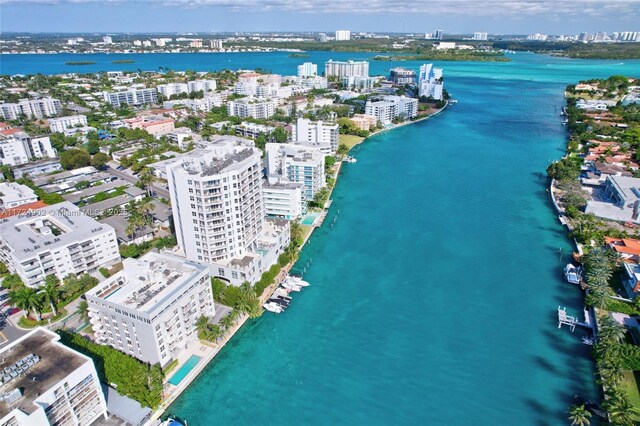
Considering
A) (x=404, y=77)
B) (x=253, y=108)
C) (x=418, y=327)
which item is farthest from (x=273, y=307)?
(x=404, y=77)

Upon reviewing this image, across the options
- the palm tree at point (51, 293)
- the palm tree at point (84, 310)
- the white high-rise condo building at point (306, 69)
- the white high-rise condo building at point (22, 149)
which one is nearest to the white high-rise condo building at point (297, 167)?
the palm tree at point (51, 293)

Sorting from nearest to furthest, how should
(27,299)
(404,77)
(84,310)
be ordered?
(84,310)
(27,299)
(404,77)

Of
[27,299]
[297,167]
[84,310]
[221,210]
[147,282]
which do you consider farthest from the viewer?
[297,167]

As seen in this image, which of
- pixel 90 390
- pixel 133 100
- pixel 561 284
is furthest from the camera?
pixel 133 100

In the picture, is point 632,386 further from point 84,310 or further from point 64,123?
point 64,123

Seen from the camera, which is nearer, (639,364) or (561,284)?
(639,364)

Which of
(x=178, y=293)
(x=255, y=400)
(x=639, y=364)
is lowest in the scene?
Answer: (x=255, y=400)

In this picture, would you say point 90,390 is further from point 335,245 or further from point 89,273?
point 335,245

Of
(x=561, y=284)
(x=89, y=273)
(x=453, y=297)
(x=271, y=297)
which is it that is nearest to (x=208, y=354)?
(x=271, y=297)
